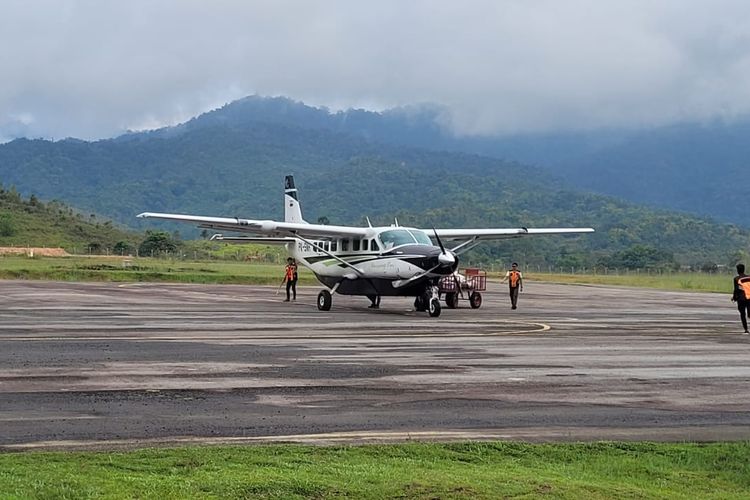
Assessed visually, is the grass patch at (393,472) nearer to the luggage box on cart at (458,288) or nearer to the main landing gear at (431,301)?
the main landing gear at (431,301)

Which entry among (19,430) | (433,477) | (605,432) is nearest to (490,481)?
(433,477)

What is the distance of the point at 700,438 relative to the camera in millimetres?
9734

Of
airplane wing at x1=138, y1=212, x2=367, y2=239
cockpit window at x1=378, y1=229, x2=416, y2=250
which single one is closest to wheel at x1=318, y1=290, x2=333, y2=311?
airplane wing at x1=138, y1=212, x2=367, y2=239

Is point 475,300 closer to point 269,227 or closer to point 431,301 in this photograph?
point 431,301

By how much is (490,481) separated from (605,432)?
9.75 feet

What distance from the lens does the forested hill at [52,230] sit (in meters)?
89.4

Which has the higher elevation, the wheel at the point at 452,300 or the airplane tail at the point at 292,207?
the airplane tail at the point at 292,207

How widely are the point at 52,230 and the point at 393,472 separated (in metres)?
94.5

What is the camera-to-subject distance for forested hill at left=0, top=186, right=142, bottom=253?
293 feet

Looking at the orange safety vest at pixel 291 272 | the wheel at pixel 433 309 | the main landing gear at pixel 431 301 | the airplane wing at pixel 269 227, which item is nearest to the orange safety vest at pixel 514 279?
the main landing gear at pixel 431 301

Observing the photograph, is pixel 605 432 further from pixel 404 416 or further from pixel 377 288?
pixel 377 288

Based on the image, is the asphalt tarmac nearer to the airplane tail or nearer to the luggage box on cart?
the luggage box on cart

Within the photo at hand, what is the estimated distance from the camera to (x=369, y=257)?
2933 cm

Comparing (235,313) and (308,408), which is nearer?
(308,408)
